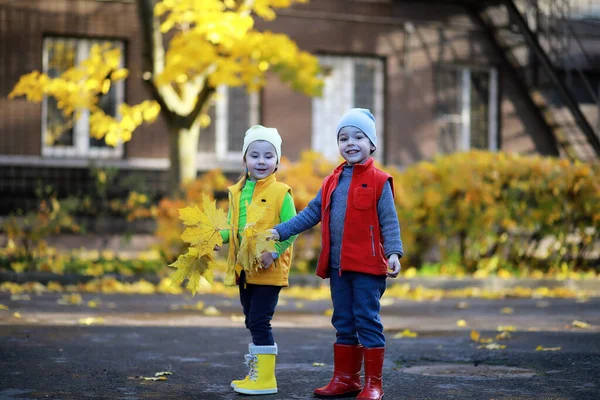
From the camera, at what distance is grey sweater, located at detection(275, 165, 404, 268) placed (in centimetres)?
526

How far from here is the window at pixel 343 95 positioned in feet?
64.9

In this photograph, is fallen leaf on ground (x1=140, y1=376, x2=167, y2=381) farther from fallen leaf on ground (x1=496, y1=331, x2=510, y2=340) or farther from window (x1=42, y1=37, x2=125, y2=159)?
window (x1=42, y1=37, x2=125, y2=159)

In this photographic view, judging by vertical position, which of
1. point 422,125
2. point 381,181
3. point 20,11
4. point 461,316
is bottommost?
point 461,316

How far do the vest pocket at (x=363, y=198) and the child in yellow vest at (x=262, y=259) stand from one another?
0.44 metres

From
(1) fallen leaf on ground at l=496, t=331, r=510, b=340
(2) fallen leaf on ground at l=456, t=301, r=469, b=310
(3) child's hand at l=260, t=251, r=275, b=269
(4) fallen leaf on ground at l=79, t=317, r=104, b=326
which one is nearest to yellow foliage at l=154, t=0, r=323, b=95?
(2) fallen leaf on ground at l=456, t=301, r=469, b=310

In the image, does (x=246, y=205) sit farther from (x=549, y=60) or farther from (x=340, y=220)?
(x=549, y=60)

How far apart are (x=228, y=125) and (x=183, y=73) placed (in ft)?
19.1

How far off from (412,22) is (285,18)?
276 cm

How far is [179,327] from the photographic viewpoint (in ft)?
28.7

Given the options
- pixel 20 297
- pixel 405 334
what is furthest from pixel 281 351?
pixel 20 297

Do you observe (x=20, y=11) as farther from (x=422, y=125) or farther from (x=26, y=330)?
(x=26, y=330)

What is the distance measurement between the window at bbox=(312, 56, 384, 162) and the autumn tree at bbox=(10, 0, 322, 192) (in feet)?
17.8

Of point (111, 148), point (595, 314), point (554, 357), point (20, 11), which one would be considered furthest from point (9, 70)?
point (554, 357)

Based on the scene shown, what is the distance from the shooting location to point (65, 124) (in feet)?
58.7
